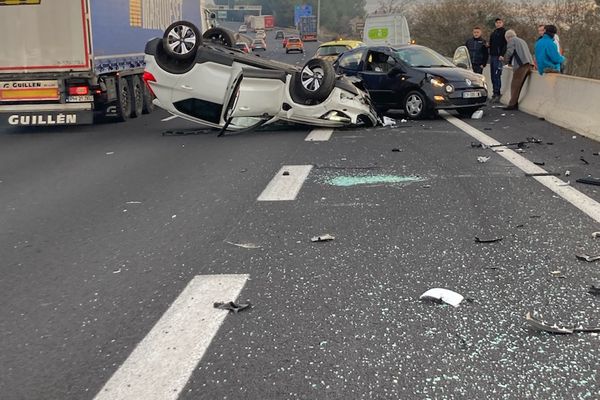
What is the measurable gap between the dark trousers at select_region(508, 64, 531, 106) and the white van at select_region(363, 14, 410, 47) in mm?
17494

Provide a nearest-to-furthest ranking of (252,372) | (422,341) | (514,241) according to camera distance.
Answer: (252,372) → (422,341) → (514,241)

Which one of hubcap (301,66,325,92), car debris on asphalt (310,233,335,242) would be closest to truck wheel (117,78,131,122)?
hubcap (301,66,325,92)

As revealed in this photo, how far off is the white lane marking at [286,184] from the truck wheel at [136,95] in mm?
8405

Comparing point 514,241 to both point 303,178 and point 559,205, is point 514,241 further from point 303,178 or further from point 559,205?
→ point 303,178

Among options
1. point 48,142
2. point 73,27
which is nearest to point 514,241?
point 48,142

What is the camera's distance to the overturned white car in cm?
1171

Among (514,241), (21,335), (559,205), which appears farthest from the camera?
(559,205)

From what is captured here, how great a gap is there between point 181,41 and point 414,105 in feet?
16.2

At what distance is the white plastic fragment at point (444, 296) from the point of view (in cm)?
433

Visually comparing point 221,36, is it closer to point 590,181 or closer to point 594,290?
point 590,181

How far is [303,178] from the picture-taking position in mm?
8398

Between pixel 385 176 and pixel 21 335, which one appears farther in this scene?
pixel 385 176

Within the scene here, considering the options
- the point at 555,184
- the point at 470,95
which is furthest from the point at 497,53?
the point at 555,184

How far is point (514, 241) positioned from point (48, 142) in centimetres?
941
